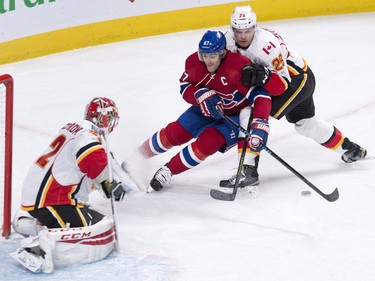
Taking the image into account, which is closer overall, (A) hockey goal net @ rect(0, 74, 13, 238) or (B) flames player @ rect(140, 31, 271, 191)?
(A) hockey goal net @ rect(0, 74, 13, 238)

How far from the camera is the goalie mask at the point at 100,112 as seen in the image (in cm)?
340

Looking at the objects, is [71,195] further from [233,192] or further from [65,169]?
[233,192]

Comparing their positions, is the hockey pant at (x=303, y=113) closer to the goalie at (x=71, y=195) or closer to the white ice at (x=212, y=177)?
the white ice at (x=212, y=177)

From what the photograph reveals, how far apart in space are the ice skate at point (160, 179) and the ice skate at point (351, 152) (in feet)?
2.96

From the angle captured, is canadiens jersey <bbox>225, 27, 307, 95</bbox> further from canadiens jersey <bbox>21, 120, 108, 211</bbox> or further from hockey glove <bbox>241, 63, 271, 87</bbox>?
canadiens jersey <bbox>21, 120, 108, 211</bbox>

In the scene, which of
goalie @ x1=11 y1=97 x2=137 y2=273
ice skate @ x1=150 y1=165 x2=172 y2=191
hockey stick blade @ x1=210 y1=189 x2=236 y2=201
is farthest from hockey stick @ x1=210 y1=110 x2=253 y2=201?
goalie @ x1=11 y1=97 x2=137 y2=273

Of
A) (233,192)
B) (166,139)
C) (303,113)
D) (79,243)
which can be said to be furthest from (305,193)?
(79,243)

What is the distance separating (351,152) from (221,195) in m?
0.81

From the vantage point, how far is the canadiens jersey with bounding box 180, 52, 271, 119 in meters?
3.96

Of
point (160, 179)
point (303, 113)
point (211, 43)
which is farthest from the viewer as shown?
point (303, 113)

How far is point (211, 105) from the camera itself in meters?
3.98

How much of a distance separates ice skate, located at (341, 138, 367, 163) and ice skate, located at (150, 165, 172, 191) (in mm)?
901

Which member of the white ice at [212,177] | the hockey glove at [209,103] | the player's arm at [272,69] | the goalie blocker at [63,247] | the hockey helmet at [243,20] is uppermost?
the hockey helmet at [243,20]

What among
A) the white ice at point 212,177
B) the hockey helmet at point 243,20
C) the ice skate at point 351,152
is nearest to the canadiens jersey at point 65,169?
the white ice at point 212,177
